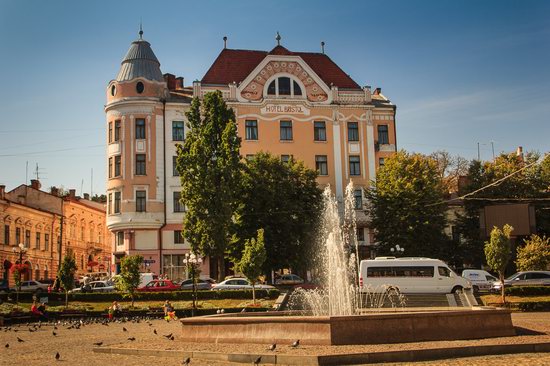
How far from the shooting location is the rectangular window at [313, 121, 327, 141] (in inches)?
2195

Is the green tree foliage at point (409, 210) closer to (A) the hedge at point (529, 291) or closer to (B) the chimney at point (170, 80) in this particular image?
(A) the hedge at point (529, 291)

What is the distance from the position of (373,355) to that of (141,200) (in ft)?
130

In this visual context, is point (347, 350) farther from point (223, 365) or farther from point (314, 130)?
point (314, 130)

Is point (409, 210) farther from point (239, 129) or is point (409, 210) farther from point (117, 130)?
point (117, 130)

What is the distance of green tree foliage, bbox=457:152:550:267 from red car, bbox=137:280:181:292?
2321cm

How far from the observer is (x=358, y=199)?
5509cm

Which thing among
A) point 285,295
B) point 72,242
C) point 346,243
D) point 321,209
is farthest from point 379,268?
point 72,242

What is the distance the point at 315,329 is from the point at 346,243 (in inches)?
1476

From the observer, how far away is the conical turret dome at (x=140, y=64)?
53281 mm

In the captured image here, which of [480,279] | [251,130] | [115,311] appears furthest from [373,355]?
[251,130]

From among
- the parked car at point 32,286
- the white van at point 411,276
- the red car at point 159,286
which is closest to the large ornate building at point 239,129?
the parked car at point 32,286

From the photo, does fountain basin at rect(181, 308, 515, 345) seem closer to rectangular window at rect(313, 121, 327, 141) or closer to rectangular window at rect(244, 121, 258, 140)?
rectangular window at rect(244, 121, 258, 140)

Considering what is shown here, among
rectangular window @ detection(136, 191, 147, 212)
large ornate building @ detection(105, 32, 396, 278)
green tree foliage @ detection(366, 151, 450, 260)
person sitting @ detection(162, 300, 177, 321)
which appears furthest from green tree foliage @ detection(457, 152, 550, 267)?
person sitting @ detection(162, 300, 177, 321)

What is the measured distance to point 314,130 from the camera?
2194 inches
